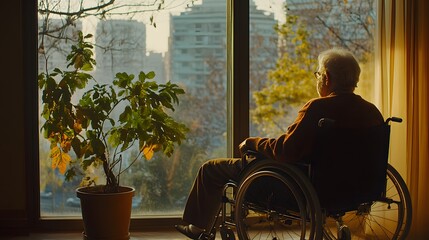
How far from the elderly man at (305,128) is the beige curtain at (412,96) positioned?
0.77m

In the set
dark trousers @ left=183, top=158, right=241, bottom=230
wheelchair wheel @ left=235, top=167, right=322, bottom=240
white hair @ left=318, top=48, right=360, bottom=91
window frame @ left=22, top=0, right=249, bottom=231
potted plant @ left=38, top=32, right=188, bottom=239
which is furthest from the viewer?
window frame @ left=22, top=0, right=249, bottom=231

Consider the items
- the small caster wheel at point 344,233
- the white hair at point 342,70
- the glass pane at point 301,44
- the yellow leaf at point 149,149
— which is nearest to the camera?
the small caster wheel at point 344,233

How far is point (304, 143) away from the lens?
8.08 ft

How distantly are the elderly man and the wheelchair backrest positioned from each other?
0.26ft

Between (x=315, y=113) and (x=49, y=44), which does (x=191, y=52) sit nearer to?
(x=49, y=44)

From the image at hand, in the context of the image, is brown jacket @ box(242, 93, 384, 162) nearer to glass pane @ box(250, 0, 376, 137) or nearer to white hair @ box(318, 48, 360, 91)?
white hair @ box(318, 48, 360, 91)

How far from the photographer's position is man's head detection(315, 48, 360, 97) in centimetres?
263

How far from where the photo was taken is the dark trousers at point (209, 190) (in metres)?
2.86

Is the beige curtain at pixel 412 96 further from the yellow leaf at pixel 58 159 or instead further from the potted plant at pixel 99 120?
the yellow leaf at pixel 58 159

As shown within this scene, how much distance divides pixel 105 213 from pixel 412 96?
179 centimetres

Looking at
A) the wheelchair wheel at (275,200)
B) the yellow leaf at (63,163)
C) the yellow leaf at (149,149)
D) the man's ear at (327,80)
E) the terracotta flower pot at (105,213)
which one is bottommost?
the terracotta flower pot at (105,213)
